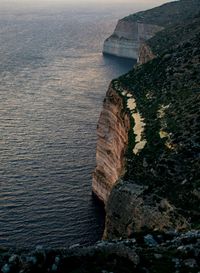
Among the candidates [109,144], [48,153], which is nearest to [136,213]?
[109,144]

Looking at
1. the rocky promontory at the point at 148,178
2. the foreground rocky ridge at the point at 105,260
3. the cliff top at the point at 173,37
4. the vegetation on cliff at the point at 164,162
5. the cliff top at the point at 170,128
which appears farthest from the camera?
the cliff top at the point at 173,37

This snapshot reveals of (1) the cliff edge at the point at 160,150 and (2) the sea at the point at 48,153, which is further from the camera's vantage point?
(2) the sea at the point at 48,153

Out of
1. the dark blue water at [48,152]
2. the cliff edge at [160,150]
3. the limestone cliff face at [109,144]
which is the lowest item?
the dark blue water at [48,152]

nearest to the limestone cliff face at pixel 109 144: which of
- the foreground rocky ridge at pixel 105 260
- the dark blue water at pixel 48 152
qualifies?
the dark blue water at pixel 48 152

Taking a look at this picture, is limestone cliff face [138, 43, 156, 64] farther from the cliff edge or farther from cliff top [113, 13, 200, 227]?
the cliff edge

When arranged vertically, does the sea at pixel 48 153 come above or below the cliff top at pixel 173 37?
below

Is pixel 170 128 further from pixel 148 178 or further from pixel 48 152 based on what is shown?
pixel 48 152

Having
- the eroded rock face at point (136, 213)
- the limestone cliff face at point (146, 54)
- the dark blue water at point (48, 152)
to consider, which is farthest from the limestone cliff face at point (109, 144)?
the limestone cliff face at point (146, 54)

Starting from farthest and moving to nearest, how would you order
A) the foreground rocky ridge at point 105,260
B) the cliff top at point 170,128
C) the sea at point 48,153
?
the sea at point 48,153
the cliff top at point 170,128
the foreground rocky ridge at point 105,260

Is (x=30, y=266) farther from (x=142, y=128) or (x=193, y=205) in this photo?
(x=142, y=128)

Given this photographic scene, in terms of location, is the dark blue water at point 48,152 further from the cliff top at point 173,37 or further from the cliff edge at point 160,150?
the cliff top at point 173,37
